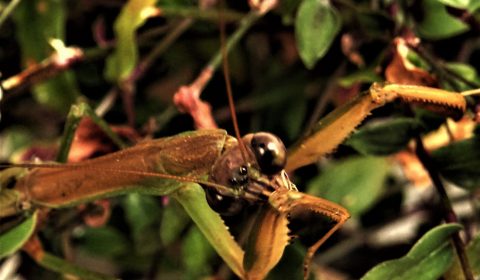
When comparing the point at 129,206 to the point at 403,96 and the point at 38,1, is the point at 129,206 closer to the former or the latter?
the point at 38,1

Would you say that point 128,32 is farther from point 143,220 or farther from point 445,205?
point 445,205

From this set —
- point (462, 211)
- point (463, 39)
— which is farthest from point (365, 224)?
point (463, 39)

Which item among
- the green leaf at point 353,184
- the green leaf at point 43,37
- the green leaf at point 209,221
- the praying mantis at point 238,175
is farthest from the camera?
the green leaf at point 353,184

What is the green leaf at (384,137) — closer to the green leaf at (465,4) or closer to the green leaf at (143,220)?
the green leaf at (465,4)

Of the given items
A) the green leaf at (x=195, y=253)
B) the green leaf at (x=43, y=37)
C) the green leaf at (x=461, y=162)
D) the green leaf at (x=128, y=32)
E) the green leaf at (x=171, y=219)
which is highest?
the green leaf at (x=43, y=37)

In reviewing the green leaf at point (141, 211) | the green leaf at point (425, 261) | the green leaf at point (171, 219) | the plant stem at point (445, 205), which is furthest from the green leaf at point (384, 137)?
the green leaf at point (141, 211)

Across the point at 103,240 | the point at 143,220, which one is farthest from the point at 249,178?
the point at 103,240
